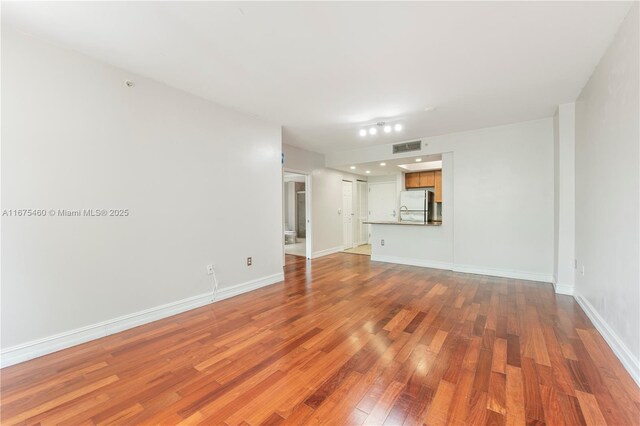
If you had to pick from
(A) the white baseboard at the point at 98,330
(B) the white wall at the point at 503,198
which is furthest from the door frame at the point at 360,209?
(A) the white baseboard at the point at 98,330

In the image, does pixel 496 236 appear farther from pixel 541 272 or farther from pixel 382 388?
pixel 382 388

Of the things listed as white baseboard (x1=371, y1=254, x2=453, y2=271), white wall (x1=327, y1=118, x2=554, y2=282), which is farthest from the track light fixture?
white baseboard (x1=371, y1=254, x2=453, y2=271)

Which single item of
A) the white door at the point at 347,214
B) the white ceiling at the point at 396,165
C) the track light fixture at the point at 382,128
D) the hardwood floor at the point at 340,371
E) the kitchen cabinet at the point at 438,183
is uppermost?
the track light fixture at the point at 382,128

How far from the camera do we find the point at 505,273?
4414 mm

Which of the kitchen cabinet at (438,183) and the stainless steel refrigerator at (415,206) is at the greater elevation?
the kitchen cabinet at (438,183)

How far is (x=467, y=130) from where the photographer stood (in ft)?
15.2

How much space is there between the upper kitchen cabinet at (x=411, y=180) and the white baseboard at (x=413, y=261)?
268cm

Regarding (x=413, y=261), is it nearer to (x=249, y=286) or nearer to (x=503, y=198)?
(x=503, y=198)

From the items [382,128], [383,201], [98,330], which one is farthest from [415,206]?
[98,330]

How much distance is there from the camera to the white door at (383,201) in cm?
791

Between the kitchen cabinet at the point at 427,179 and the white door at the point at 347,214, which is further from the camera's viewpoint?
the white door at the point at 347,214

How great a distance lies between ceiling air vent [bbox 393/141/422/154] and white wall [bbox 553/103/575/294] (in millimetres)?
2053

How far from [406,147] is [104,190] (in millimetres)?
4840

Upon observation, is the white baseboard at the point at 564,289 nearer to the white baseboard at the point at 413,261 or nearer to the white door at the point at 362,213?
the white baseboard at the point at 413,261
